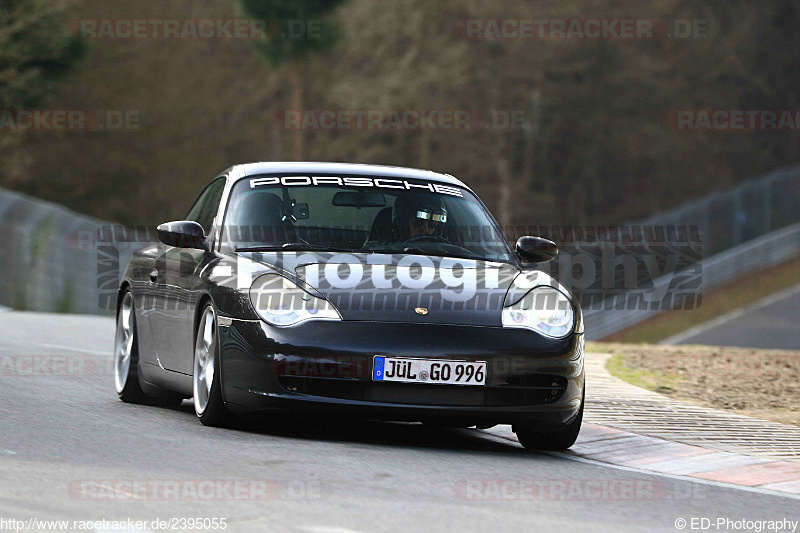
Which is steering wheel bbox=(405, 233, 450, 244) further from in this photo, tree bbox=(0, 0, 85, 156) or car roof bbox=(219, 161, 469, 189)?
tree bbox=(0, 0, 85, 156)

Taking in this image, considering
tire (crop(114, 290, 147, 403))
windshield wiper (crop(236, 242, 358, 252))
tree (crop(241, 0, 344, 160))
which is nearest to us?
windshield wiper (crop(236, 242, 358, 252))

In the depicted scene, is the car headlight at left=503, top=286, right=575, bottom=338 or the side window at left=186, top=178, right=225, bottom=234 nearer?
the car headlight at left=503, top=286, right=575, bottom=338

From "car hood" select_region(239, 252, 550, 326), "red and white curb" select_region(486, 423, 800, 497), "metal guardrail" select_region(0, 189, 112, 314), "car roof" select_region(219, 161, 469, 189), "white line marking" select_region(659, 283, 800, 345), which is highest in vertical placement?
"car roof" select_region(219, 161, 469, 189)

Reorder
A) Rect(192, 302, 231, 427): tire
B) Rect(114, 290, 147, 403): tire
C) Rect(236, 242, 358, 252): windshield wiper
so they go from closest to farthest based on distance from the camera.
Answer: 1. Rect(192, 302, 231, 427): tire
2. Rect(236, 242, 358, 252): windshield wiper
3. Rect(114, 290, 147, 403): tire

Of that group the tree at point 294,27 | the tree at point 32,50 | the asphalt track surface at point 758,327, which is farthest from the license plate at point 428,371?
the tree at point 294,27

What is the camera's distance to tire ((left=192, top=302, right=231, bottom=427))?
26.5ft

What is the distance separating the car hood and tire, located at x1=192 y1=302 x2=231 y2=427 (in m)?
0.46

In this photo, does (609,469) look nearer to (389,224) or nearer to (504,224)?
(389,224)

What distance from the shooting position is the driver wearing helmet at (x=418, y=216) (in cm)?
898

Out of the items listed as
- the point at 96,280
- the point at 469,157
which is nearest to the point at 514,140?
the point at 469,157

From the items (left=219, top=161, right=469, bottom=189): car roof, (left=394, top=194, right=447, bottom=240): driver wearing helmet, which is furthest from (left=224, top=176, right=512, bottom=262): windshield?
(left=219, top=161, right=469, bottom=189): car roof

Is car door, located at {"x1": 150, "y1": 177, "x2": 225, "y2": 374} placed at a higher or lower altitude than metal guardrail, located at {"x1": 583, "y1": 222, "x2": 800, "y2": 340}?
higher

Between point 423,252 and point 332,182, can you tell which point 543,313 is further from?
point 332,182

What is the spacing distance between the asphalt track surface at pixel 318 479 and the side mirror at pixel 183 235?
1073 mm
